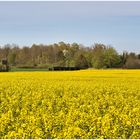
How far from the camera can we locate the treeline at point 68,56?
91.2 m

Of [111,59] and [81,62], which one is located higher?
[111,59]

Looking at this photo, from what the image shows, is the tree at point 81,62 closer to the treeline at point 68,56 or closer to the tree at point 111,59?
the treeline at point 68,56

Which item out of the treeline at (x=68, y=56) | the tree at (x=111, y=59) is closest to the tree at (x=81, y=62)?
the treeline at (x=68, y=56)

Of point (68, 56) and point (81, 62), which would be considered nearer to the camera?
point (81, 62)

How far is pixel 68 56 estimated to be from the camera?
11350 cm

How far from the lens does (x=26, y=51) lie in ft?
423

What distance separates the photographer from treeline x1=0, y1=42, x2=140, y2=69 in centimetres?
9119

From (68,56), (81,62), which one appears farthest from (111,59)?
(68,56)

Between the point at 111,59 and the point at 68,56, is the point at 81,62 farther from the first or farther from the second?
the point at 68,56

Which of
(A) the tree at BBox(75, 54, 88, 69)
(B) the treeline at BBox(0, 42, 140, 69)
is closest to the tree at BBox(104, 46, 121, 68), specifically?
(B) the treeline at BBox(0, 42, 140, 69)

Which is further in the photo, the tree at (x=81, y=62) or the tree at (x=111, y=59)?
the tree at (x=81, y=62)

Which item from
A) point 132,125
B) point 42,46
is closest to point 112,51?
point 42,46

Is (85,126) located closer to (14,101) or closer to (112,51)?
(14,101)

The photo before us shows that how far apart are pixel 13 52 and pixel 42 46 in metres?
15.7
